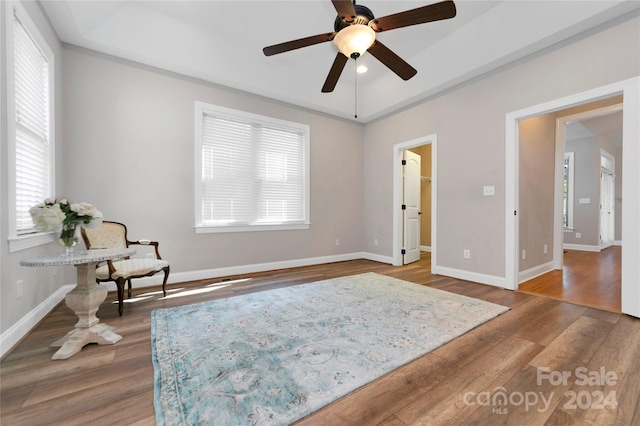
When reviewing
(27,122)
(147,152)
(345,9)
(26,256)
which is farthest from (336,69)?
(26,256)

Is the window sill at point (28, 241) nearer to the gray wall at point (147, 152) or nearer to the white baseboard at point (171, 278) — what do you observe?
the white baseboard at point (171, 278)

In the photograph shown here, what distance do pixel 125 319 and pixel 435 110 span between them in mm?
4934

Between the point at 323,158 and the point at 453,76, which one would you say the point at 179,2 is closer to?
the point at 323,158

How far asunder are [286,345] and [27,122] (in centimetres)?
302

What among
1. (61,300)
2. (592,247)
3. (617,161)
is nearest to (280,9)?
(61,300)

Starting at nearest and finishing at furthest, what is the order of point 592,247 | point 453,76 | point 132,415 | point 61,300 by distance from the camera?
1. point 132,415
2. point 61,300
3. point 453,76
4. point 592,247

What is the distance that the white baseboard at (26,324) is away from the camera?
1.84 meters

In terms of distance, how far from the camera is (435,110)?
4234 millimetres

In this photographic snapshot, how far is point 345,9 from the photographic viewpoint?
190cm

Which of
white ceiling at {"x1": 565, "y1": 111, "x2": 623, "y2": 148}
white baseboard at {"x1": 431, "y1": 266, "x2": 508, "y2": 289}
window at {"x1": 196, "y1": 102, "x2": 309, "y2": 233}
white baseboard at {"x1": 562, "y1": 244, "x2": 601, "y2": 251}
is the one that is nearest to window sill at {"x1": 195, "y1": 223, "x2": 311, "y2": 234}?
window at {"x1": 196, "y1": 102, "x2": 309, "y2": 233}

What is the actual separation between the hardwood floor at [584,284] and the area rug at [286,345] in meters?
1.16

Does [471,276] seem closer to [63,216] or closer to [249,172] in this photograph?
[249,172]

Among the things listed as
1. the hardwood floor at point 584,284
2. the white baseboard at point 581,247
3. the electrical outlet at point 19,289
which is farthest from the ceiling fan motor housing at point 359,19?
the white baseboard at point 581,247

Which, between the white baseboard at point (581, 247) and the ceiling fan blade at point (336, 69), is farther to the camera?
the white baseboard at point (581, 247)
